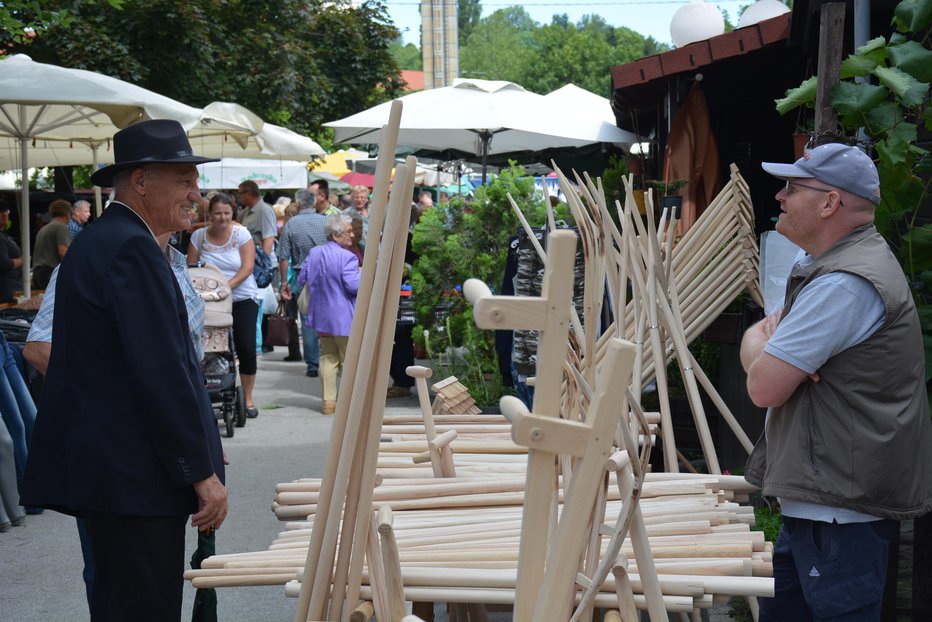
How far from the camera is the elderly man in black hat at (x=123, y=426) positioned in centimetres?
276

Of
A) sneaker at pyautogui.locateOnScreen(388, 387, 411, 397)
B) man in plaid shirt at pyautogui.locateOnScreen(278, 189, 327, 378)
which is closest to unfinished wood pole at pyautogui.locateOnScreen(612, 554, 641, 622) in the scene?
sneaker at pyautogui.locateOnScreen(388, 387, 411, 397)

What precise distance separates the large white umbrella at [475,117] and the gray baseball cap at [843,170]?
716 cm

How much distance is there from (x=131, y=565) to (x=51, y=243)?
8.99 m

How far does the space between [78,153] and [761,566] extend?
544 inches

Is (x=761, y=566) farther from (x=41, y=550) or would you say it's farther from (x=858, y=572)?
(x=41, y=550)

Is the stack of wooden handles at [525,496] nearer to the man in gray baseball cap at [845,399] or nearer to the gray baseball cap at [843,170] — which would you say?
the man in gray baseball cap at [845,399]

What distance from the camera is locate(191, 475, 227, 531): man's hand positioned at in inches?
112

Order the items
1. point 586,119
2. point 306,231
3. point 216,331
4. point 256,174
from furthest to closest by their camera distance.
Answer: point 256,174 < point 306,231 < point 586,119 < point 216,331

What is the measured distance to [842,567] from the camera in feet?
8.98

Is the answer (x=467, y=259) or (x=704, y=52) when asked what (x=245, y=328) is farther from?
(x=704, y=52)

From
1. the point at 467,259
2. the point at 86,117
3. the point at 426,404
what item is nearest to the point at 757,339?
the point at 426,404

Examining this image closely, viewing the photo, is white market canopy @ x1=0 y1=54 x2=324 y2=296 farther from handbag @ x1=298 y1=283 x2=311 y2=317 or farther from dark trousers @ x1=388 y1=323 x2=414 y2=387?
dark trousers @ x1=388 y1=323 x2=414 y2=387

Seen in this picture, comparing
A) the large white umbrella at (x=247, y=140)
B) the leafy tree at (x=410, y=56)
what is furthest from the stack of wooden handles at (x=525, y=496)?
the leafy tree at (x=410, y=56)

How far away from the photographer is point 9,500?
19.8ft
